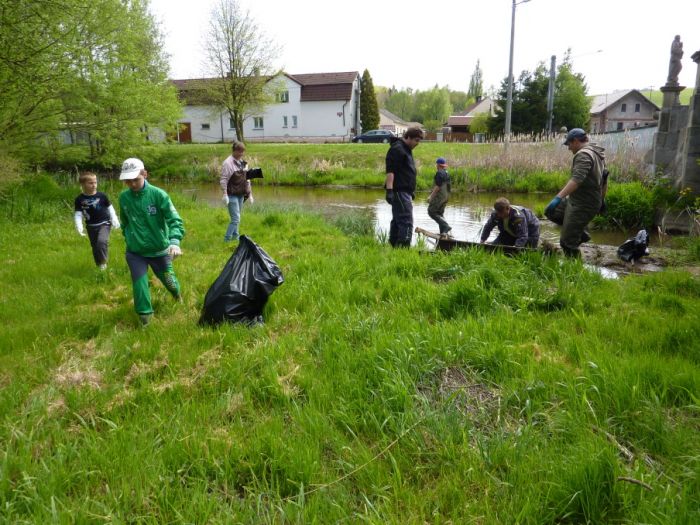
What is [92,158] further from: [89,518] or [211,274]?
[89,518]

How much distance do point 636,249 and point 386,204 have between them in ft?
32.3

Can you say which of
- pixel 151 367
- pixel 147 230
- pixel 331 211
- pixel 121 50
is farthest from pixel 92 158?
pixel 151 367

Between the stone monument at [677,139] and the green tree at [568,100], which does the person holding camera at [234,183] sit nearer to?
the stone monument at [677,139]

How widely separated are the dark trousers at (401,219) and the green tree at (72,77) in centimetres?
698

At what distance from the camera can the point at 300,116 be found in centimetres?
4966

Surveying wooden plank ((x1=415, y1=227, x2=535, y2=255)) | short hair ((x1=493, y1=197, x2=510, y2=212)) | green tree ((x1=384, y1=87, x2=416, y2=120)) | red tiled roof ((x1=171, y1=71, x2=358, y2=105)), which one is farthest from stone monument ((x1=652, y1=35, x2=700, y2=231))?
green tree ((x1=384, y1=87, x2=416, y2=120))

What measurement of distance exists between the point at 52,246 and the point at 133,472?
7.54m

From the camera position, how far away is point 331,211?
15047 millimetres

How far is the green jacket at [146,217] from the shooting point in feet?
15.3

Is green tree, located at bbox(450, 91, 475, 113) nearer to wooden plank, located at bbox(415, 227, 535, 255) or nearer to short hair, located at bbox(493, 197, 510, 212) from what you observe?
short hair, located at bbox(493, 197, 510, 212)

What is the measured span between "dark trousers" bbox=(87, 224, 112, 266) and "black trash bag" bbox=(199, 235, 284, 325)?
319 cm

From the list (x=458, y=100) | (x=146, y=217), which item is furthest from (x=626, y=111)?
(x=146, y=217)

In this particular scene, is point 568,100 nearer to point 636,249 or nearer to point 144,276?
point 636,249

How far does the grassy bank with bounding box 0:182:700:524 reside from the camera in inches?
85.5
